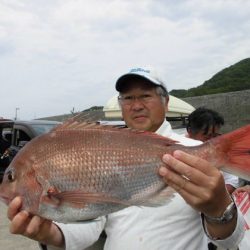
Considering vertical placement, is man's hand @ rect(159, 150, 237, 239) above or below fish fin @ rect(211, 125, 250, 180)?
below

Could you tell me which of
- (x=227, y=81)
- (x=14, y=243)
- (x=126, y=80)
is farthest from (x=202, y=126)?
(x=227, y=81)

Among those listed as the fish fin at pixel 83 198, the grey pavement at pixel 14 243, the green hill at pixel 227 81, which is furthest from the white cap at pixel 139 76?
the green hill at pixel 227 81

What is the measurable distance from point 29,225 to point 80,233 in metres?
0.66

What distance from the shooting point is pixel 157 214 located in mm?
2912

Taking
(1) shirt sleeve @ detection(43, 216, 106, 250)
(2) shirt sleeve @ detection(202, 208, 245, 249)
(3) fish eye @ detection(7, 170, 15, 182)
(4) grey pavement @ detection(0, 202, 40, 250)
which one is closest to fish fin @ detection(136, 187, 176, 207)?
(2) shirt sleeve @ detection(202, 208, 245, 249)

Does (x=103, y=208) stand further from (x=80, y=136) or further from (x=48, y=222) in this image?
(x=48, y=222)

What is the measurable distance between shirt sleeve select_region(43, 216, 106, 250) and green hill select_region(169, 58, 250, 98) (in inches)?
611

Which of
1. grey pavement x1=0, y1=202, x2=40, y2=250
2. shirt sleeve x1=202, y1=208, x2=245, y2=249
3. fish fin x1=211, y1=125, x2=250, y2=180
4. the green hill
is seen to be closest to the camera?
fish fin x1=211, y1=125, x2=250, y2=180

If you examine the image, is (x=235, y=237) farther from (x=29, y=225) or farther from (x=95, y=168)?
(x=29, y=225)

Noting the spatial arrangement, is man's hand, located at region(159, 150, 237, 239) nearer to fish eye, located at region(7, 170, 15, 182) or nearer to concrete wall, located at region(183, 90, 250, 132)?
fish eye, located at region(7, 170, 15, 182)

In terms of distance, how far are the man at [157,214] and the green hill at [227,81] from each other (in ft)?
49.8

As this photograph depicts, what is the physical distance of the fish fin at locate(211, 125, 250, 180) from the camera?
2.07 meters

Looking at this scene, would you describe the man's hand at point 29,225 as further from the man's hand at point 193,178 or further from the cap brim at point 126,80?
the cap brim at point 126,80

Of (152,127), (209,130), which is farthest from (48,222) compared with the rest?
(209,130)
